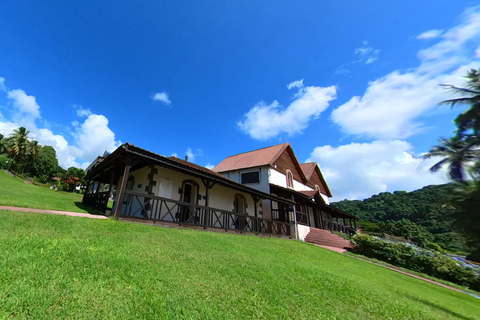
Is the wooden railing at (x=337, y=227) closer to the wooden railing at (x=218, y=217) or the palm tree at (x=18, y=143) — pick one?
the wooden railing at (x=218, y=217)

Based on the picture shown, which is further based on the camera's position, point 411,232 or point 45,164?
point 45,164

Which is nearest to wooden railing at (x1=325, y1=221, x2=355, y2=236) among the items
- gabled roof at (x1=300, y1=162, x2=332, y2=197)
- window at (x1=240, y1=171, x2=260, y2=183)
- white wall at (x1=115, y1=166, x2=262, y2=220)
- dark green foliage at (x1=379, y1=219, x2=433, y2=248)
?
gabled roof at (x1=300, y1=162, x2=332, y2=197)

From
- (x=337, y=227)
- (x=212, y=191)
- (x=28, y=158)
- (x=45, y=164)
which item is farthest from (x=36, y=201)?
(x=45, y=164)

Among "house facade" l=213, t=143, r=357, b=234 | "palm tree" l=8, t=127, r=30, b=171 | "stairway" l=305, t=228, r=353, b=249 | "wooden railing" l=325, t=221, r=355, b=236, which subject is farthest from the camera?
"palm tree" l=8, t=127, r=30, b=171

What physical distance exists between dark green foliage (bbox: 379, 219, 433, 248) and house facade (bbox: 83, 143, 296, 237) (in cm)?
→ 2417

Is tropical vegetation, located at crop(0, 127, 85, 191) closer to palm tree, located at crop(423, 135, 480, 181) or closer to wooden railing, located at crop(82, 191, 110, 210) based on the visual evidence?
wooden railing, located at crop(82, 191, 110, 210)

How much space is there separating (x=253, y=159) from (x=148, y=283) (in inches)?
764

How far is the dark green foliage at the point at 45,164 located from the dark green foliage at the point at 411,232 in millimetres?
66078

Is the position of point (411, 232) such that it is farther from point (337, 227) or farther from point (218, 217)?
point (218, 217)

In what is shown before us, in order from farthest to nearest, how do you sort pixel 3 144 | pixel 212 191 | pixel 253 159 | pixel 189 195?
pixel 3 144 < pixel 253 159 < pixel 212 191 < pixel 189 195

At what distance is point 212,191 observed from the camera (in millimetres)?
13539

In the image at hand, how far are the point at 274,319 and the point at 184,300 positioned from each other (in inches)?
53.1

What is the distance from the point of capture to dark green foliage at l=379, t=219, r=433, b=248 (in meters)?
28.4

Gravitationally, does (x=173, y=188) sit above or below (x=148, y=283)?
above
